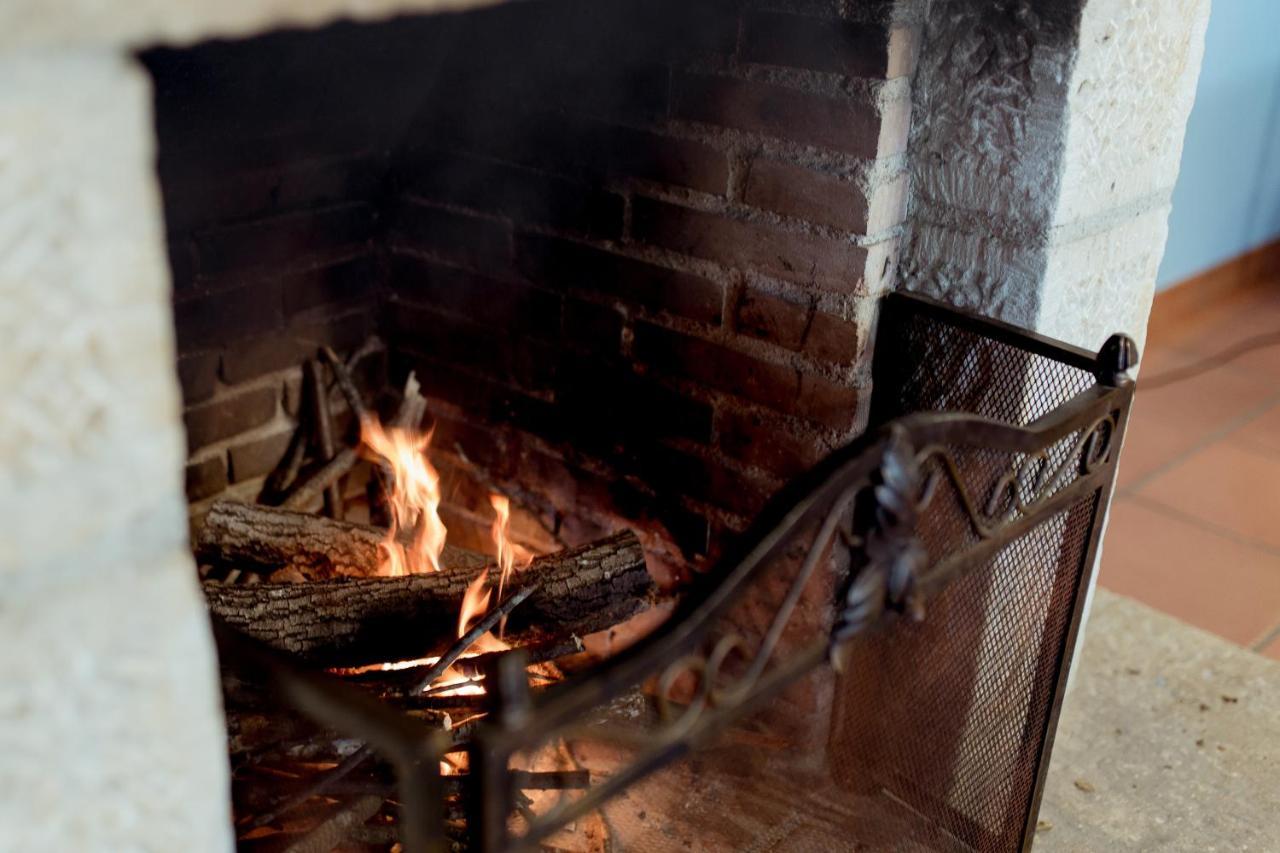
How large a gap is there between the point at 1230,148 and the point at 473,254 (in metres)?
2.72

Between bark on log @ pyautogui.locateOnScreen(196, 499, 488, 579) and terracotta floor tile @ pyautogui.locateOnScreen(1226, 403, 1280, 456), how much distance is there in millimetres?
2253

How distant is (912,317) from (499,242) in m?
0.62

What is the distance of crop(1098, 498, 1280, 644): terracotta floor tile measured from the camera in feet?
7.45

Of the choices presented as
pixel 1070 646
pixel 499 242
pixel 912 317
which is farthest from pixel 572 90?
pixel 1070 646

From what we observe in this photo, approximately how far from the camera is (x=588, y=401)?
1.75 m

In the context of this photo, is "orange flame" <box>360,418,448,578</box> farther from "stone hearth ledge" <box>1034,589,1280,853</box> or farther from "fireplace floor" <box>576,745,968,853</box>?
"stone hearth ledge" <box>1034,589,1280,853</box>

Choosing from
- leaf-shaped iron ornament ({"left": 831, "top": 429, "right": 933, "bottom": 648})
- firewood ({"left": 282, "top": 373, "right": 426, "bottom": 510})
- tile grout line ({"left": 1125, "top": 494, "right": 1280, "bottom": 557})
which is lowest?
tile grout line ({"left": 1125, "top": 494, "right": 1280, "bottom": 557})

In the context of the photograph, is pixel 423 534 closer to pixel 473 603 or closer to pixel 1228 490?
pixel 473 603

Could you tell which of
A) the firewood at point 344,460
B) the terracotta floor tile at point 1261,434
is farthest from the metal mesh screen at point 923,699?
the terracotta floor tile at point 1261,434

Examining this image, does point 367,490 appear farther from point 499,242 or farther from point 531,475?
point 499,242

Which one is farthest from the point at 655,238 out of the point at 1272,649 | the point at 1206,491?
the point at 1206,491

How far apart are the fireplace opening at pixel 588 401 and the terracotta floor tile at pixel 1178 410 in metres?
1.43

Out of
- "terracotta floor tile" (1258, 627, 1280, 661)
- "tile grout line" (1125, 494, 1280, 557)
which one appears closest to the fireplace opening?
"terracotta floor tile" (1258, 627, 1280, 661)

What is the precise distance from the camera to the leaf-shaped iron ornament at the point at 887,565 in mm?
968
